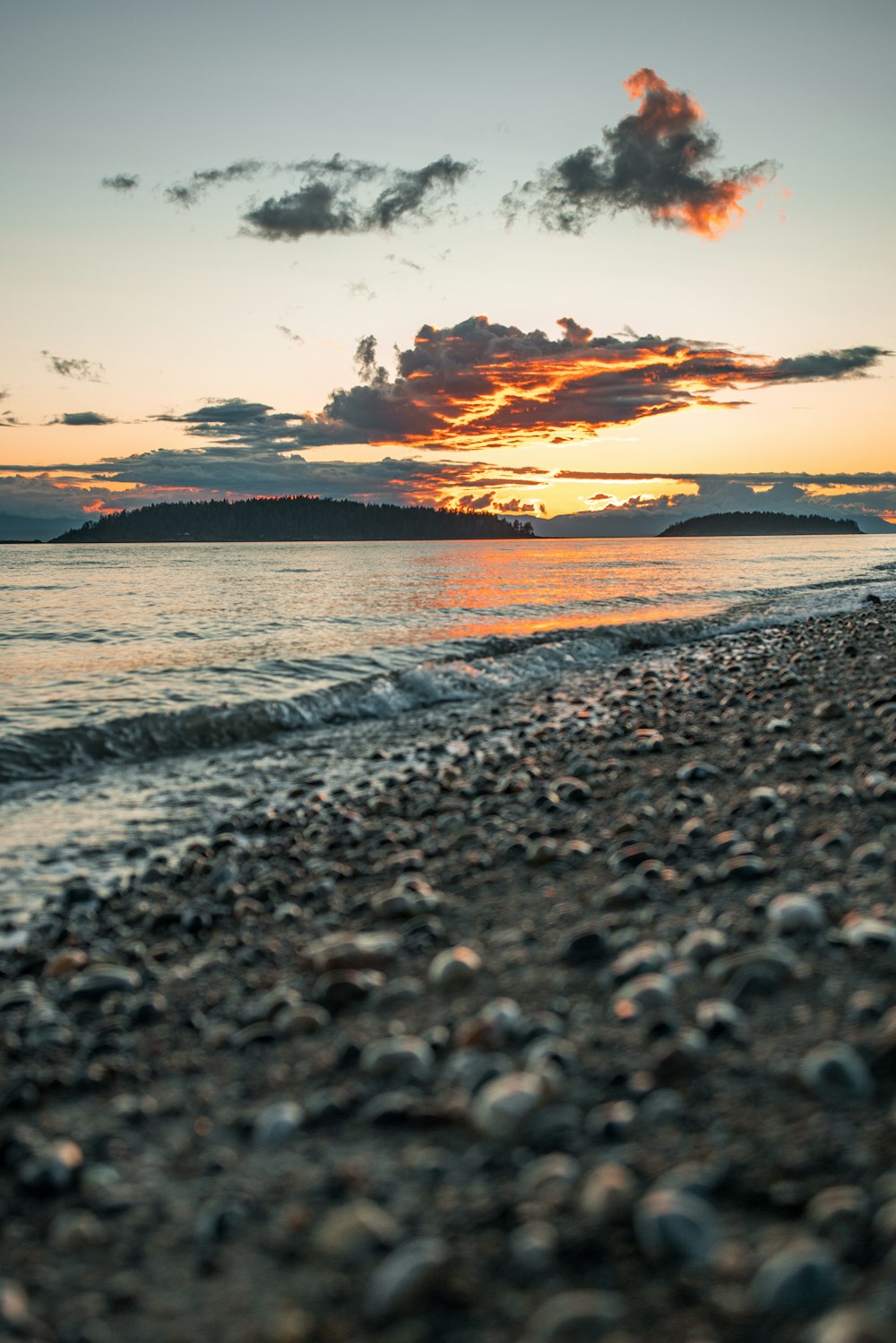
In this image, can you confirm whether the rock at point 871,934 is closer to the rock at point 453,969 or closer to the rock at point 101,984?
the rock at point 453,969

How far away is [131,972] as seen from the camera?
445 cm

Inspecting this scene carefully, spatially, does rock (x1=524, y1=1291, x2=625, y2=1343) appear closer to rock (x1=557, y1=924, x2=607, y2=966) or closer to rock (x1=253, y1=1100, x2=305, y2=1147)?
rock (x1=253, y1=1100, x2=305, y2=1147)

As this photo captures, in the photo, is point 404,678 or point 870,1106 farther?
point 404,678

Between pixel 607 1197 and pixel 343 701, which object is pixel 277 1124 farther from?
pixel 343 701

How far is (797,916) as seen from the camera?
12.9 ft

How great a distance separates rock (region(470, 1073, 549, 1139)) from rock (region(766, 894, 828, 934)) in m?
1.72

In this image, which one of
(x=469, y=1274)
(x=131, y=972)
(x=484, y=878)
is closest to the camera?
(x=469, y=1274)

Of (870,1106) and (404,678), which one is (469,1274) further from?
(404,678)

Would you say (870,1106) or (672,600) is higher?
(672,600)

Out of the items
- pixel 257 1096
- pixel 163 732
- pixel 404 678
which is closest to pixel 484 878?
pixel 257 1096

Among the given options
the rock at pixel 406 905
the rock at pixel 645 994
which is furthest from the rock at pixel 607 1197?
the rock at pixel 406 905

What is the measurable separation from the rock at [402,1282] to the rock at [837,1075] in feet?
4.47

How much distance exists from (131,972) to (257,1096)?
5.34 ft

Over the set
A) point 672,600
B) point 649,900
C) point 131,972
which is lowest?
point 131,972
